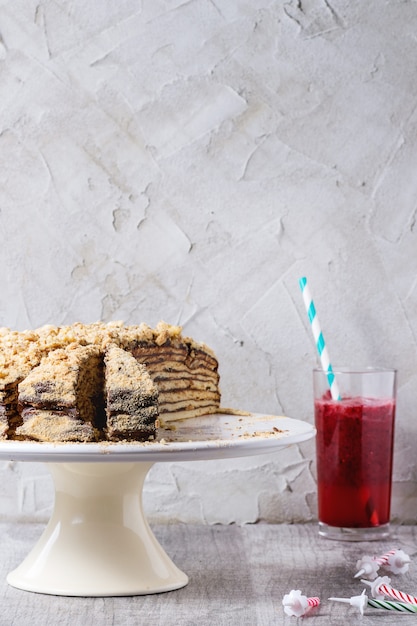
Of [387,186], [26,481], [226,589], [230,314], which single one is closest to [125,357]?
[226,589]

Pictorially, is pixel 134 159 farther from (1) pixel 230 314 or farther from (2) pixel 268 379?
(2) pixel 268 379

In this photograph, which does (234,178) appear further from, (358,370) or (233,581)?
(233,581)

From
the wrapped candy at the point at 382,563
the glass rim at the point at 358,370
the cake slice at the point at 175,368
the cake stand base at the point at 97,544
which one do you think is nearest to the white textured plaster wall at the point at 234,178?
the glass rim at the point at 358,370

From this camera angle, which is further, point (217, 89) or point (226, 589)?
point (217, 89)

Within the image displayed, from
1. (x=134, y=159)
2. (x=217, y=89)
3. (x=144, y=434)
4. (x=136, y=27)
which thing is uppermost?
(x=136, y=27)

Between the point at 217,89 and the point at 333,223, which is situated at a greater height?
the point at 217,89

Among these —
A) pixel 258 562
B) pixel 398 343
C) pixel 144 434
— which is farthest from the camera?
pixel 398 343

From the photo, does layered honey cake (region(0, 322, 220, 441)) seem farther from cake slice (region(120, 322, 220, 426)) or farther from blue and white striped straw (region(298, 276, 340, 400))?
blue and white striped straw (region(298, 276, 340, 400))

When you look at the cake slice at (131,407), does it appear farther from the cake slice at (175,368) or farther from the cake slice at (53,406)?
the cake slice at (175,368)

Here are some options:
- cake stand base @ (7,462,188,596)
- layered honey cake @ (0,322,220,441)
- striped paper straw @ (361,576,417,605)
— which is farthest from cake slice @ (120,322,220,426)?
striped paper straw @ (361,576,417,605)
